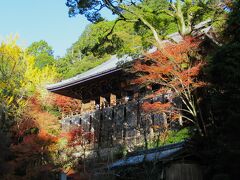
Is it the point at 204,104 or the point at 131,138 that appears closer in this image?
the point at 204,104

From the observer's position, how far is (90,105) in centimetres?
2202

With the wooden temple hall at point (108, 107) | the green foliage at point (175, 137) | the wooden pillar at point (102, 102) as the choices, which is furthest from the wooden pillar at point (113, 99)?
the green foliage at point (175, 137)

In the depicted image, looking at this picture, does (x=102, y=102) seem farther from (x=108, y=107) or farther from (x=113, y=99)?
(x=108, y=107)

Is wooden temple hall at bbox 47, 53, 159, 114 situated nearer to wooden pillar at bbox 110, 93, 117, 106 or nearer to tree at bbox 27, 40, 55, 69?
wooden pillar at bbox 110, 93, 117, 106

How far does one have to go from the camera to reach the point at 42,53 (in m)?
47.8

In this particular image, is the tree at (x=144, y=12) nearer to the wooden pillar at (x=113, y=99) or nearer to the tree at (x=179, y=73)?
the tree at (x=179, y=73)

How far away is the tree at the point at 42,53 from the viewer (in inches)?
1795

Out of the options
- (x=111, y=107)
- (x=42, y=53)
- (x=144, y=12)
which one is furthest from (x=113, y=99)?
(x=42, y=53)

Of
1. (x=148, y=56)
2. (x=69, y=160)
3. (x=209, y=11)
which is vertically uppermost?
(x=209, y=11)

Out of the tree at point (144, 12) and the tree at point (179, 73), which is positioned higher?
the tree at point (144, 12)

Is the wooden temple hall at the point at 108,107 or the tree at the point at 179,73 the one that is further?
the wooden temple hall at the point at 108,107

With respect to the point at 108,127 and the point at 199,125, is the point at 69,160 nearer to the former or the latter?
the point at 108,127

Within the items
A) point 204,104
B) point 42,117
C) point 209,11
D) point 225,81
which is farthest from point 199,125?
point 42,117

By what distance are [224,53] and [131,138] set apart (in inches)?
341
